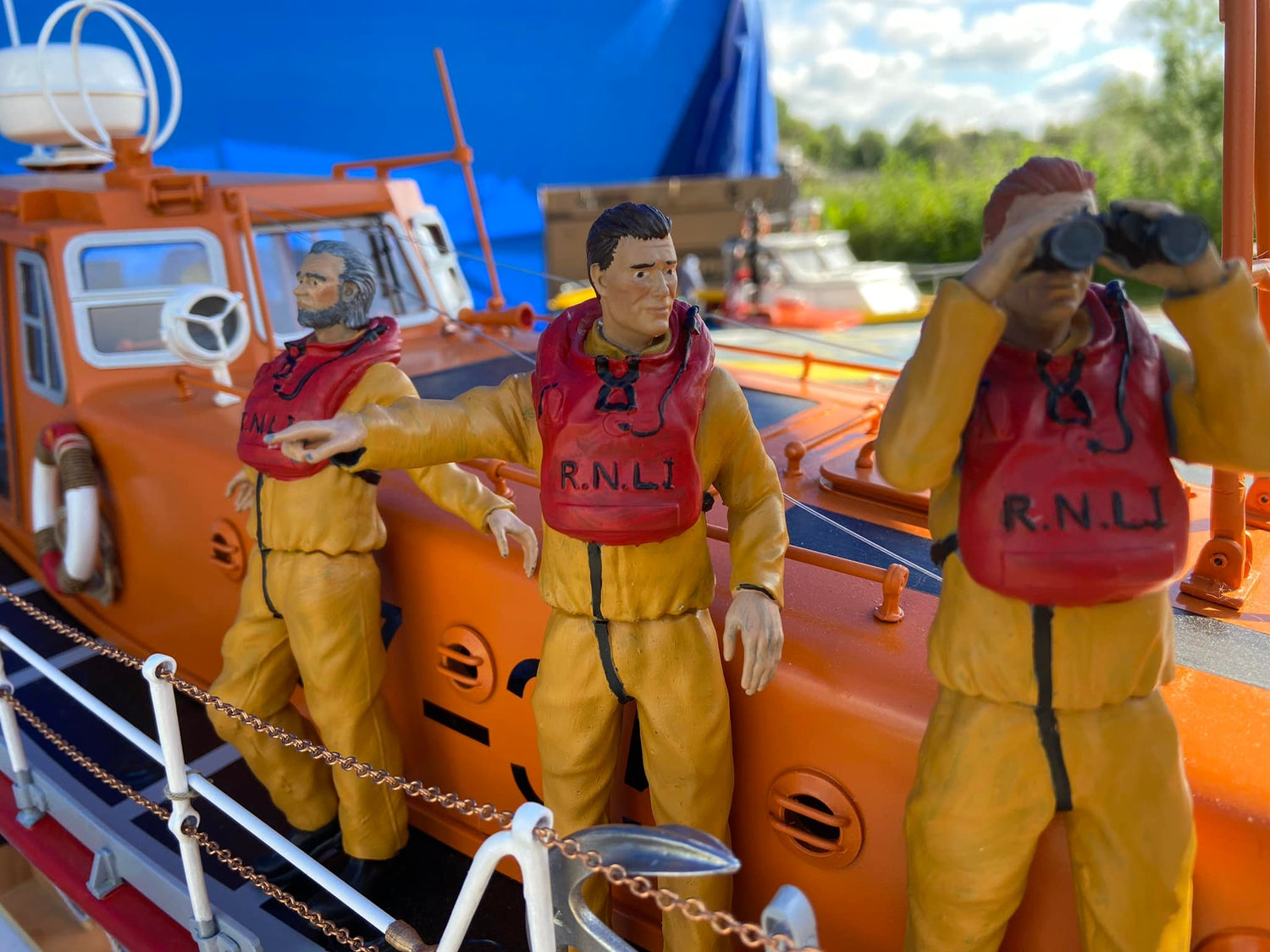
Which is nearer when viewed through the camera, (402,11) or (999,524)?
(999,524)

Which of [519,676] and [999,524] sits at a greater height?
[999,524]

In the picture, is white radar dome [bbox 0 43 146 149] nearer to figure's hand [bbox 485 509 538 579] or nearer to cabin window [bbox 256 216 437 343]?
cabin window [bbox 256 216 437 343]

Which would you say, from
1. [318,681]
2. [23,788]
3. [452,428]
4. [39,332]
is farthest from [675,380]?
[39,332]

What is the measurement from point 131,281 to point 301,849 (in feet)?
7.24

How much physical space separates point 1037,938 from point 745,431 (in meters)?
Answer: 1.01

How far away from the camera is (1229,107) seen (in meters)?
1.98

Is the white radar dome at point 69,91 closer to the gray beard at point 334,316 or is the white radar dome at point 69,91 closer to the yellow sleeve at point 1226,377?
the gray beard at point 334,316

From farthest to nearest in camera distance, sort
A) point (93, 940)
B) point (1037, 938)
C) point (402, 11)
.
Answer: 1. point (402, 11)
2. point (93, 940)
3. point (1037, 938)

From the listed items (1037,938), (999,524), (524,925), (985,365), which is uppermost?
(985,365)

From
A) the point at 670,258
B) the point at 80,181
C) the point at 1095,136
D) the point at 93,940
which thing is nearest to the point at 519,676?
the point at 670,258

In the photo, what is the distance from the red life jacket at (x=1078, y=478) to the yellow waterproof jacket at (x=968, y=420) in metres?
0.05

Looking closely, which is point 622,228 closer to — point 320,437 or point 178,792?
point 320,437

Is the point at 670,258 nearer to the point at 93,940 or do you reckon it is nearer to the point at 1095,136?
the point at 93,940

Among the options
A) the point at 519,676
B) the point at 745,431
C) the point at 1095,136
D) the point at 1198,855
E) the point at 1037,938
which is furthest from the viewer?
the point at 1095,136
